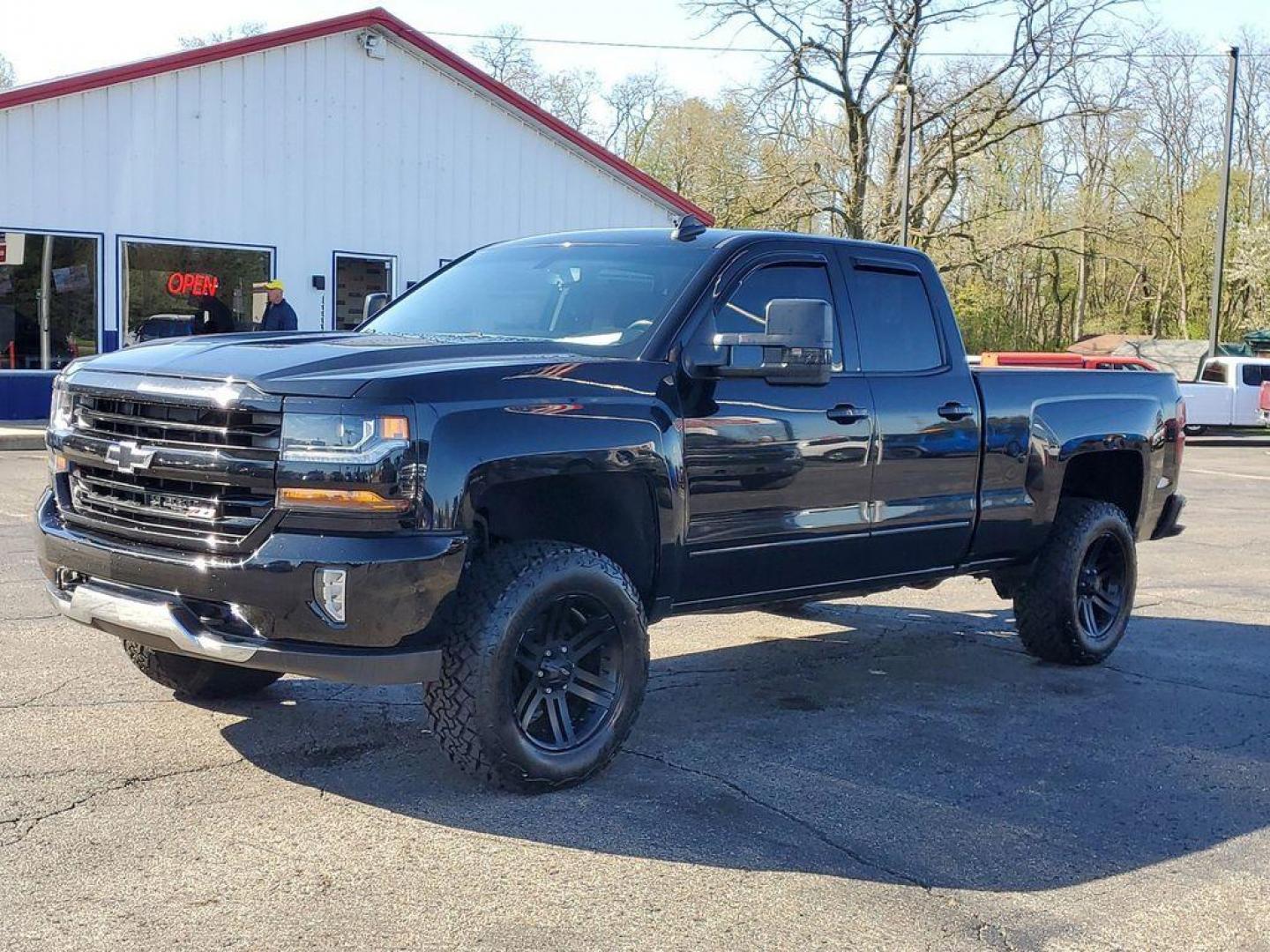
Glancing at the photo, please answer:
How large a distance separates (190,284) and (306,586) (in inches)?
703

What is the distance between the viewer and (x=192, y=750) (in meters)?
4.95

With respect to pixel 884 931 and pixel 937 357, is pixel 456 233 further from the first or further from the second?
pixel 884 931

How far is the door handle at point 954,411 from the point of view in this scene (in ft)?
20.2

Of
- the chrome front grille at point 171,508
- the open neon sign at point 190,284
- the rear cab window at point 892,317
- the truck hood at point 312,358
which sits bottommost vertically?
the chrome front grille at point 171,508

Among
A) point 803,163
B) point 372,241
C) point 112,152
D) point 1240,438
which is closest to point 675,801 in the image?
point 112,152

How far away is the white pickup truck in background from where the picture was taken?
26672 mm

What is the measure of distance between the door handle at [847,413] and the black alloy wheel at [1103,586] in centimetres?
203

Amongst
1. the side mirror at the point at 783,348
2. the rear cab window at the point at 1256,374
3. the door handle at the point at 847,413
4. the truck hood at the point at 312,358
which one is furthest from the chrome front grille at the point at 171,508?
the rear cab window at the point at 1256,374

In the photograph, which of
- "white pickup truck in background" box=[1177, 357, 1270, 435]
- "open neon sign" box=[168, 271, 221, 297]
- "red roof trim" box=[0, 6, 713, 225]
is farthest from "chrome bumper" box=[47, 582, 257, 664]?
"white pickup truck in background" box=[1177, 357, 1270, 435]

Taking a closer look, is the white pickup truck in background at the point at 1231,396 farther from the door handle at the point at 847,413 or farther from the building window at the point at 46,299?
the door handle at the point at 847,413

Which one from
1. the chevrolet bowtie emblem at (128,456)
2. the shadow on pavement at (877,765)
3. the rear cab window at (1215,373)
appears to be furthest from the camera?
the rear cab window at (1215,373)

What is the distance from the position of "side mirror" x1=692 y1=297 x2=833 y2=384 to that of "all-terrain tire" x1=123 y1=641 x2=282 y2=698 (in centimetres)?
215

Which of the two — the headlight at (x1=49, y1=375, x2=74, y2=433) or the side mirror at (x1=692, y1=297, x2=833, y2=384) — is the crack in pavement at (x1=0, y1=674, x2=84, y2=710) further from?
the side mirror at (x1=692, y1=297, x2=833, y2=384)

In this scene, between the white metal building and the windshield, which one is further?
the white metal building
